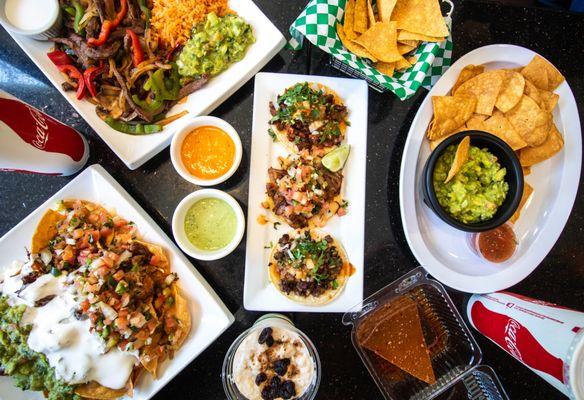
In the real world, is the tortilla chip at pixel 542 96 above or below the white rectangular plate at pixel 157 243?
above

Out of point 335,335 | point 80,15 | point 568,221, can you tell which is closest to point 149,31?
point 80,15

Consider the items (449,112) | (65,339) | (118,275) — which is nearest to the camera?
(65,339)

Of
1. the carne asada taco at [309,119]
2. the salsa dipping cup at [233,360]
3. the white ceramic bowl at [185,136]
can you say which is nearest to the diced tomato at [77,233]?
the white ceramic bowl at [185,136]

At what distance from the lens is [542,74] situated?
2076mm

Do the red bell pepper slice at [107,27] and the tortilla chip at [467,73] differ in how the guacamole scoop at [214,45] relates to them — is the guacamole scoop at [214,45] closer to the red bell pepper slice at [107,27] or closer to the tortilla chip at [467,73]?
the red bell pepper slice at [107,27]

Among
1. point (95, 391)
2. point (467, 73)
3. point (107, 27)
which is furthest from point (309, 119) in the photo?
point (95, 391)

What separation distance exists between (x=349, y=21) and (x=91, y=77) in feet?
4.21

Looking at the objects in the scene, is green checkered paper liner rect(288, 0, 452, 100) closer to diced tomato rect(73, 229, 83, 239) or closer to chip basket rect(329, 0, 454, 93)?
chip basket rect(329, 0, 454, 93)

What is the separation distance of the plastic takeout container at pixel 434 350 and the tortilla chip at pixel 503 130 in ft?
2.54

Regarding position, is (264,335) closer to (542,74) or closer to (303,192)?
(303,192)

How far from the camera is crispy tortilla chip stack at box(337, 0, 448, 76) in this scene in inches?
76.7

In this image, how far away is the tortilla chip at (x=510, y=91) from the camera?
6.66 ft

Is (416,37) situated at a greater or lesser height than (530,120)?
greater

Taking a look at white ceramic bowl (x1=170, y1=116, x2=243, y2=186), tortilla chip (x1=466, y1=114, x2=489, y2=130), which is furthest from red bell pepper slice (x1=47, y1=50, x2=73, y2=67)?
tortilla chip (x1=466, y1=114, x2=489, y2=130)
